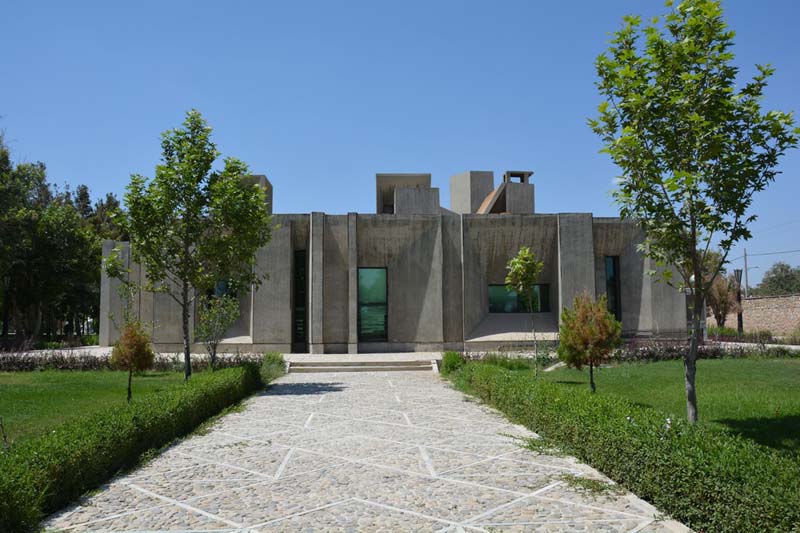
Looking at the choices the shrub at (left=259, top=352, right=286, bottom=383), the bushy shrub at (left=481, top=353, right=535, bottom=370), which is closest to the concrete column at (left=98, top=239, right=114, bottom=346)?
the shrub at (left=259, top=352, right=286, bottom=383)

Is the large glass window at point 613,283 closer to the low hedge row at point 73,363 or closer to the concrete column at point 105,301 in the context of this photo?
the low hedge row at point 73,363

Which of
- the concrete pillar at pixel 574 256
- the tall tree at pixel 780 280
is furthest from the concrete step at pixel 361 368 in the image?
the tall tree at pixel 780 280

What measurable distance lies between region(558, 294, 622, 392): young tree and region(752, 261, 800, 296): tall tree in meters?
78.9

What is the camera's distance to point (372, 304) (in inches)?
1150

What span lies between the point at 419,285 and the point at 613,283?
10044mm

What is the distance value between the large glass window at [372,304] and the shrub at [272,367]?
253 inches

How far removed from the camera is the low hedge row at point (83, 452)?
5.54 m

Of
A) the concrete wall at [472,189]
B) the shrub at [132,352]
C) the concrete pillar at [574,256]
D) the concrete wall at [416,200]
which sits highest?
the concrete wall at [472,189]

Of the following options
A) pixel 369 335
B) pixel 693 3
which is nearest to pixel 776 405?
pixel 693 3

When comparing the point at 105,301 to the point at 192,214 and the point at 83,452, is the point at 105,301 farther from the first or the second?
the point at 83,452

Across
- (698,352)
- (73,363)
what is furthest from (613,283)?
(73,363)

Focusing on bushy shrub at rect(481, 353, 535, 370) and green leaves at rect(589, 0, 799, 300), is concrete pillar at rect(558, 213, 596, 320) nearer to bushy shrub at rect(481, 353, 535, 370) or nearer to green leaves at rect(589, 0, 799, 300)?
bushy shrub at rect(481, 353, 535, 370)

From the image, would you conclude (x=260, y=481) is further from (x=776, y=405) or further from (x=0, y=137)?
(x=0, y=137)

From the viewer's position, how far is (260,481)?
745 cm
